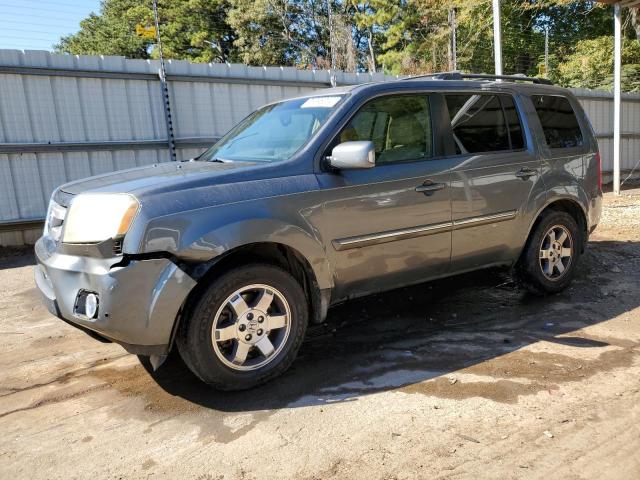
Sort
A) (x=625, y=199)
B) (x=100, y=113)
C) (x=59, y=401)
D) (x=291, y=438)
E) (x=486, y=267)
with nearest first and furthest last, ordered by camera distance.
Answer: (x=291, y=438)
(x=59, y=401)
(x=486, y=267)
(x=100, y=113)
(x=625, y=199)

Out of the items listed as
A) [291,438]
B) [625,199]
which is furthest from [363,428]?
[625,199]

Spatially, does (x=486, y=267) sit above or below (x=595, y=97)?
below

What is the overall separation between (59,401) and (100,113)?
6237mm

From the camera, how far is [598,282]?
560 cm

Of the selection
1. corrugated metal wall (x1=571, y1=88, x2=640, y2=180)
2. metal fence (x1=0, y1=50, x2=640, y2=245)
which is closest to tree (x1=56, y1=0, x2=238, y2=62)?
corrugated metal wall (x1=571, y1=88, x2=640, y2=180)

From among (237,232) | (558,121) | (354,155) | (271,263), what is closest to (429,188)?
(354,155)

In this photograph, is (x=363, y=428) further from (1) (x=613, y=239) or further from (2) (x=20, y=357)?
(1) (x=613, y=239)

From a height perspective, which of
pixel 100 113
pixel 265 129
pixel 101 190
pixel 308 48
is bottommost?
pixel 101 190

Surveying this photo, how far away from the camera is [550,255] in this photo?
5.03m

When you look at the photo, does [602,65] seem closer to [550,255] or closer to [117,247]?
[550,255]

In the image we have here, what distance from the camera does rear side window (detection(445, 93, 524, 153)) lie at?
4340 millimetres

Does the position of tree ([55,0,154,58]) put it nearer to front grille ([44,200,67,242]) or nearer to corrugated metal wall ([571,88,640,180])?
corrugated metal wall ([571,88,640,180])

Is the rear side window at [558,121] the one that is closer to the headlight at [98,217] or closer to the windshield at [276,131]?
the windshield at [276,131]

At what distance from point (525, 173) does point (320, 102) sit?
190cm
